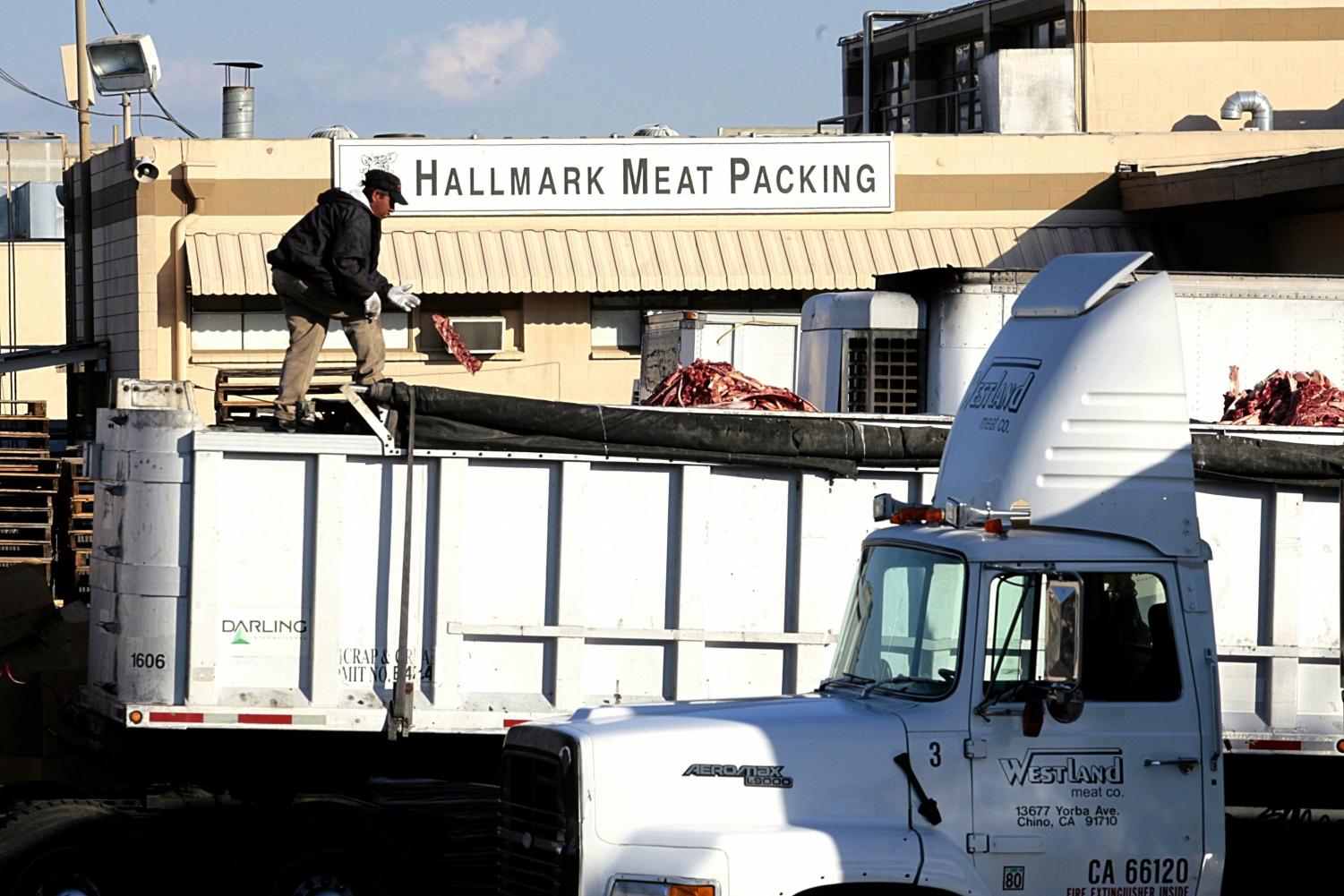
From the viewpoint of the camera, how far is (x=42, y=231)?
176 ft

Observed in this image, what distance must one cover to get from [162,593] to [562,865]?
10.9ft

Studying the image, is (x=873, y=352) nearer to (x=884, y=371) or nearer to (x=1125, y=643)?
(x=884, y=371)

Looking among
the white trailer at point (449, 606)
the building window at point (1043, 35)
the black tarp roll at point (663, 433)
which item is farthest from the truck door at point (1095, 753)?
the building window at point (1043, 35)

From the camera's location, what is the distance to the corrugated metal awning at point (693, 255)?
27.6 m

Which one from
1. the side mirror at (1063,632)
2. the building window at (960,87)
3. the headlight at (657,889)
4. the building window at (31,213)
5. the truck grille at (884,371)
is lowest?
the headlight at (657,889)

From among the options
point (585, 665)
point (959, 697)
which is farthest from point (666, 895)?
point (585, 665)

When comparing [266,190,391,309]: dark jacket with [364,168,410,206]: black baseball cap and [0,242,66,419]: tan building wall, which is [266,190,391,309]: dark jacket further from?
[0,242,66,419]: tan building wall

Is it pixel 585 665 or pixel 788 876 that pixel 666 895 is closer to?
pixel 788 876

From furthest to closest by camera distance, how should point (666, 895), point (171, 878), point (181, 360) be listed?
point (181, 360)
point (171, 878)
point (666, 895)

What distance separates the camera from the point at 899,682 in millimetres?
6984

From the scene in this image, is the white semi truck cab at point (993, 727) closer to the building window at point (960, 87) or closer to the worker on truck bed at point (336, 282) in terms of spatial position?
the worker on truck bed at point (336, 282)

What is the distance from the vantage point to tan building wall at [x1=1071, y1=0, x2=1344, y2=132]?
33.7 metres

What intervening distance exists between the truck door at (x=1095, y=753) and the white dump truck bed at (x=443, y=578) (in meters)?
2.65

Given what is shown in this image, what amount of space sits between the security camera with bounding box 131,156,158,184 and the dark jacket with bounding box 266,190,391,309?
17219 millimetres
